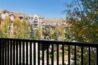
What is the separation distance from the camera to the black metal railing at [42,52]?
300 cm

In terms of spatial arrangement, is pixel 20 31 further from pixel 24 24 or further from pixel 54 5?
pixel 54 5

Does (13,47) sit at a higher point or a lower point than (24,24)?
lower

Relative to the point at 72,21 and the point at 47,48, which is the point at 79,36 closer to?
the point at 72,21

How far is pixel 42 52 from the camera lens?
3289mm

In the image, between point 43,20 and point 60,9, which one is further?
point 60,9

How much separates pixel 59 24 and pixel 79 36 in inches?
50.3

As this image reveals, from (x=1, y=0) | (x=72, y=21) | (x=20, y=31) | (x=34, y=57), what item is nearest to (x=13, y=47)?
(x=34, y=57)

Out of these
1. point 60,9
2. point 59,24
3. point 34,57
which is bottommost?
point 34,57

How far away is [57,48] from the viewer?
3.10 metres

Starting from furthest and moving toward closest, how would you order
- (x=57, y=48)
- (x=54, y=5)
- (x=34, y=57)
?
(x=54, y=5) → (x=34, y=57) → (x=57, y=48)

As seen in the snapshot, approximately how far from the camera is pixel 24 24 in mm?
6586

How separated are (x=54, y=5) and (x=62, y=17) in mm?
457

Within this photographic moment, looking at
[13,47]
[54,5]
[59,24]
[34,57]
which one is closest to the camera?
[34,57]

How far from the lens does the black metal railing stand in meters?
3.00
